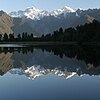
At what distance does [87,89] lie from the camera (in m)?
35.2

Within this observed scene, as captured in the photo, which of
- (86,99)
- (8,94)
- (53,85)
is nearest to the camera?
(86,99)

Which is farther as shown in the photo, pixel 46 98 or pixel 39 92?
pixel 39 92

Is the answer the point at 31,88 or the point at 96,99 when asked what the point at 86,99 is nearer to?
the point at 96,99

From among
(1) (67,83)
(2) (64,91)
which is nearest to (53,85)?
(1) (67,83)

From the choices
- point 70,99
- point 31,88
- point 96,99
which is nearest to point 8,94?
point 31,88

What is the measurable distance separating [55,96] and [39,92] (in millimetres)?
3017

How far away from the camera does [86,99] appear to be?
96.6 ft

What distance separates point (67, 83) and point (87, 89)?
19.1ft

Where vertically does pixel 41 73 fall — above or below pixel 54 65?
above

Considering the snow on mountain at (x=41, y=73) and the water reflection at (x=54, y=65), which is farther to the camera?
the water reflection at (x=54, y=65)

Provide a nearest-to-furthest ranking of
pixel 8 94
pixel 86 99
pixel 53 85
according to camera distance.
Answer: pixel 86 99 < pixel 8 94 < pixel 53 85

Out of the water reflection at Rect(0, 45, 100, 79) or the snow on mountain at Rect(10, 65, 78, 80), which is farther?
the water reflection at Rect(0, 45, 100, 79)

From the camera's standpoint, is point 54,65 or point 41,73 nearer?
point 41,73

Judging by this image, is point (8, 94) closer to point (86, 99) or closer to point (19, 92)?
point (19, 92)
